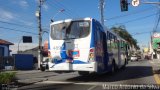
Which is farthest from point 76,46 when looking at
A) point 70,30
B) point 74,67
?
point 74,67

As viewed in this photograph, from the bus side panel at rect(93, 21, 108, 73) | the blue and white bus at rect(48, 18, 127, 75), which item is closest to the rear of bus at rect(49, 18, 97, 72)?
the blue and white bus at rect(48, 18, 127, 75)

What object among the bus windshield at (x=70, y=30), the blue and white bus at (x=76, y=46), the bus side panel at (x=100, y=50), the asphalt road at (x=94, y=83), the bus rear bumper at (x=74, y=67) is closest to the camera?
the asphalt road at (x=94, y=83)

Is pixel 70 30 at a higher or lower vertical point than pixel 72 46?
higher

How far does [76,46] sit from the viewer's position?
19531 mm

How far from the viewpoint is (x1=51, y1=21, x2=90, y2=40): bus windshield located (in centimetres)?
1947

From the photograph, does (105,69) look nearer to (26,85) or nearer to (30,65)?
(26,85)

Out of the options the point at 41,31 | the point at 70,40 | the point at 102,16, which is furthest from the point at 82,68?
the point at 102,16

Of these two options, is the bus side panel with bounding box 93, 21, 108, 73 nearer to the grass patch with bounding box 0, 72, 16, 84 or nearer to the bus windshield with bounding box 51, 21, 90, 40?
the bus windshield with bounding box 51, 21, 90, 40

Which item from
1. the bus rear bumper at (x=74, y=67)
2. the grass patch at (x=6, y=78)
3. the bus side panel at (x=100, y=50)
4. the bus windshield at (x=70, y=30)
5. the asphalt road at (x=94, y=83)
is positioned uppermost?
the bus windshield at (x=70, y=30)

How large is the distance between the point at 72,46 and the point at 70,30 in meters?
0.94

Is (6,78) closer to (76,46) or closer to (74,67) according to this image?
(74,67)

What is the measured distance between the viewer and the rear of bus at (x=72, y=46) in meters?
19.2

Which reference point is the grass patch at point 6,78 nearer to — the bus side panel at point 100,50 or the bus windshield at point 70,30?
the bus windshield at point 70,30

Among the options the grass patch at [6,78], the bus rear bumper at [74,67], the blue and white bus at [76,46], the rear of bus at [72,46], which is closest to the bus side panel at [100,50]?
the blue and white bus at [76,46]
